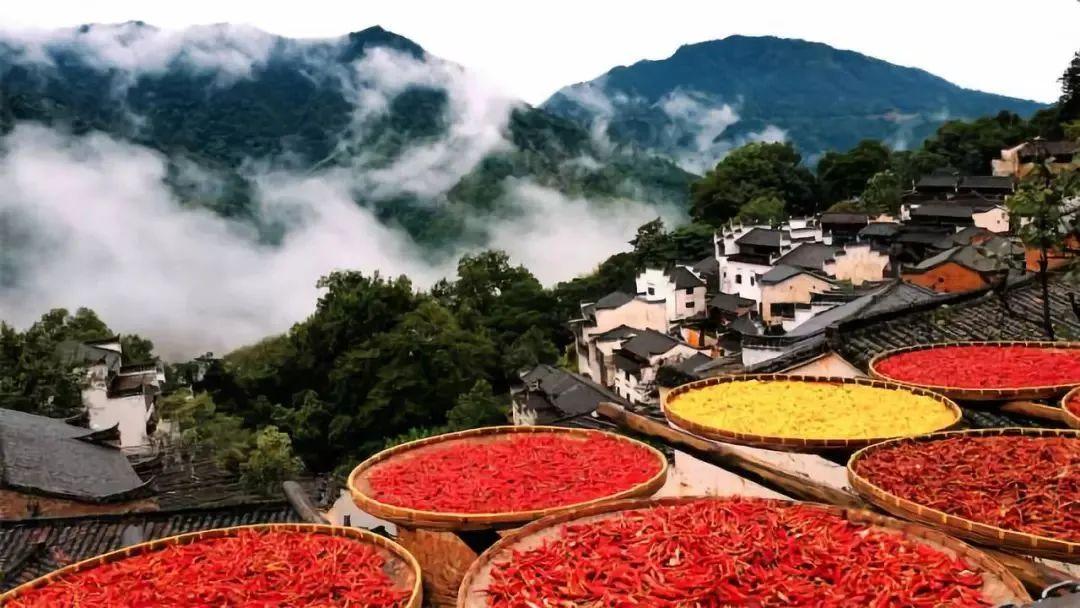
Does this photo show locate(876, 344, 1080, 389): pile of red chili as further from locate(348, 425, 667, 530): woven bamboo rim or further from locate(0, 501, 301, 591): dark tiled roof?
locate(0, 501, 301, 591): dark tiled roof

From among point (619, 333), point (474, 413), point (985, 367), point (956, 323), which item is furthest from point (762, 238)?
point (985, 367)

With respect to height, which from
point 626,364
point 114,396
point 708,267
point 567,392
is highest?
point 708,267

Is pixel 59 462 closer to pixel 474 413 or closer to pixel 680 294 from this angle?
pixel 474 413

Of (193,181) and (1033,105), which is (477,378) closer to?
(193,181)

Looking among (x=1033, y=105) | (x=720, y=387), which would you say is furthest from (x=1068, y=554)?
(x=1033, y=105)

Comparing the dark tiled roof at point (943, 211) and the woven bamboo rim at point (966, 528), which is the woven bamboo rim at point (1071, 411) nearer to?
the woven bamboo rim at point (966, 528)

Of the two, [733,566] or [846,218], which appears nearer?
[733,566]

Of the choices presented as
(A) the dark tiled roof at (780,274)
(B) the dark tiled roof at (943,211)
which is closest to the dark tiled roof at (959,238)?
(B) the dark tiled roof at (943,211)
